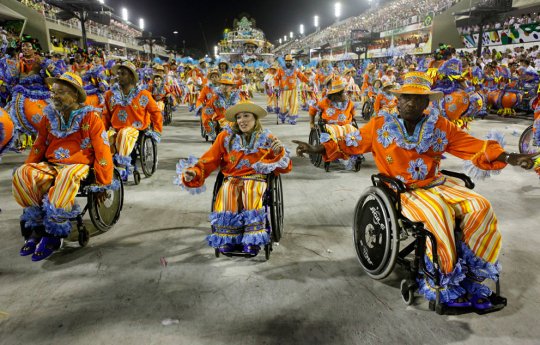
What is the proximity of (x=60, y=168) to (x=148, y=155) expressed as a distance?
2.75 metres

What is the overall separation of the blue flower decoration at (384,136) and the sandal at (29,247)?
2.95 meters

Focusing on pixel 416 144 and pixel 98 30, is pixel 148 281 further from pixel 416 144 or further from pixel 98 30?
pixel 98 30

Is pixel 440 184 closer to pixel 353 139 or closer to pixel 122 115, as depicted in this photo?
pixel 353 139

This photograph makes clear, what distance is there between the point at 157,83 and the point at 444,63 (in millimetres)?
7549

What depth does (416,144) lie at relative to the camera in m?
2.78

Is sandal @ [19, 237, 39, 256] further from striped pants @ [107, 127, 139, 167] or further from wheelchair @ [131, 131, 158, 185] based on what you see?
wheelchair @ [131, 131, 158, 185]

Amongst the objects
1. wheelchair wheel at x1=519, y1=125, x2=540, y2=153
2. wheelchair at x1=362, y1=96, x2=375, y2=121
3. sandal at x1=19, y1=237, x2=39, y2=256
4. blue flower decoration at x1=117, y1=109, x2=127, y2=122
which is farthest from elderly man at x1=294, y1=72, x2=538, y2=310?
wheelchair at x1=362, y1=96, x2=375, y2=121

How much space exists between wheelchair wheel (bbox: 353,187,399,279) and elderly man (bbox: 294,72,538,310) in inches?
6.4

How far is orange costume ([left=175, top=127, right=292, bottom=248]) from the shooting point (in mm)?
3088

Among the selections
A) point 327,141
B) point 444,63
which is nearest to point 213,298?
point 327,141

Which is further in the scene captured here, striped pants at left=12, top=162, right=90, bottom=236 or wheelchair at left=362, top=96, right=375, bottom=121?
wheelchair at left=362, top=96, right=375, bottom=121

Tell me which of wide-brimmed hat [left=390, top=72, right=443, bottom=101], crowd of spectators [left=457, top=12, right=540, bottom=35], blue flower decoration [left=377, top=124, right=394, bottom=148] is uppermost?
crowd of spectators [left=457, top=12, right=540, bottom=35]

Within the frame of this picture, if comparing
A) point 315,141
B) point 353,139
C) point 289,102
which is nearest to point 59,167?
point 353,139

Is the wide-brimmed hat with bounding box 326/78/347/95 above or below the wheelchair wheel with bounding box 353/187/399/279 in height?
above
